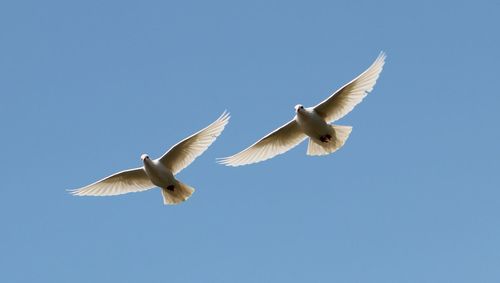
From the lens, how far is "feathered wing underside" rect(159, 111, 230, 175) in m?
66.1

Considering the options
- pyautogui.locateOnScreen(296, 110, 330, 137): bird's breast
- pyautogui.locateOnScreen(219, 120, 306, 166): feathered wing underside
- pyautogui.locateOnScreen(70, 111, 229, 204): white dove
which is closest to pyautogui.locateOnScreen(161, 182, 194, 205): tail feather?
pyautogui.locateOnScreen(70, 111, 229, 204): white dove

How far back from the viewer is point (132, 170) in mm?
66750

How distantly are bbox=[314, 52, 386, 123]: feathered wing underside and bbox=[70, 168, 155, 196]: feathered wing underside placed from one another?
7002mm

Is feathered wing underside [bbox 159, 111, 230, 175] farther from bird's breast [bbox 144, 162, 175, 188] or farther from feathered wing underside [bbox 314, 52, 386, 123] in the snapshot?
feathered wing underside [bbox 314, 52, 386, 123]

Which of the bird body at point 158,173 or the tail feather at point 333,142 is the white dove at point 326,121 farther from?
the bird body at point 158,173

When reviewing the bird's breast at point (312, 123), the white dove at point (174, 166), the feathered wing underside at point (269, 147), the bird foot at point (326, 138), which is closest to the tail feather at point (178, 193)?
the white dove at point (174, 166)

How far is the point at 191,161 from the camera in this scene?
2623 inches

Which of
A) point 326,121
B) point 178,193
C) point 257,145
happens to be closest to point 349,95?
point 326,121

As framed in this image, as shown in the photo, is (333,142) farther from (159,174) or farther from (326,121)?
(159,174)

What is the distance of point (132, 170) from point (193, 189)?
7.85 ft

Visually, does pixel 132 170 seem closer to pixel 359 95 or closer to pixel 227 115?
pixel 227 115

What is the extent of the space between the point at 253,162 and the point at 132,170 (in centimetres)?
446

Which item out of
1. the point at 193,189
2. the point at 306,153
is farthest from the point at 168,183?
the point at 306,153

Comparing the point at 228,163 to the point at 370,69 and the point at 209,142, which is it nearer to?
the point at 209,142
